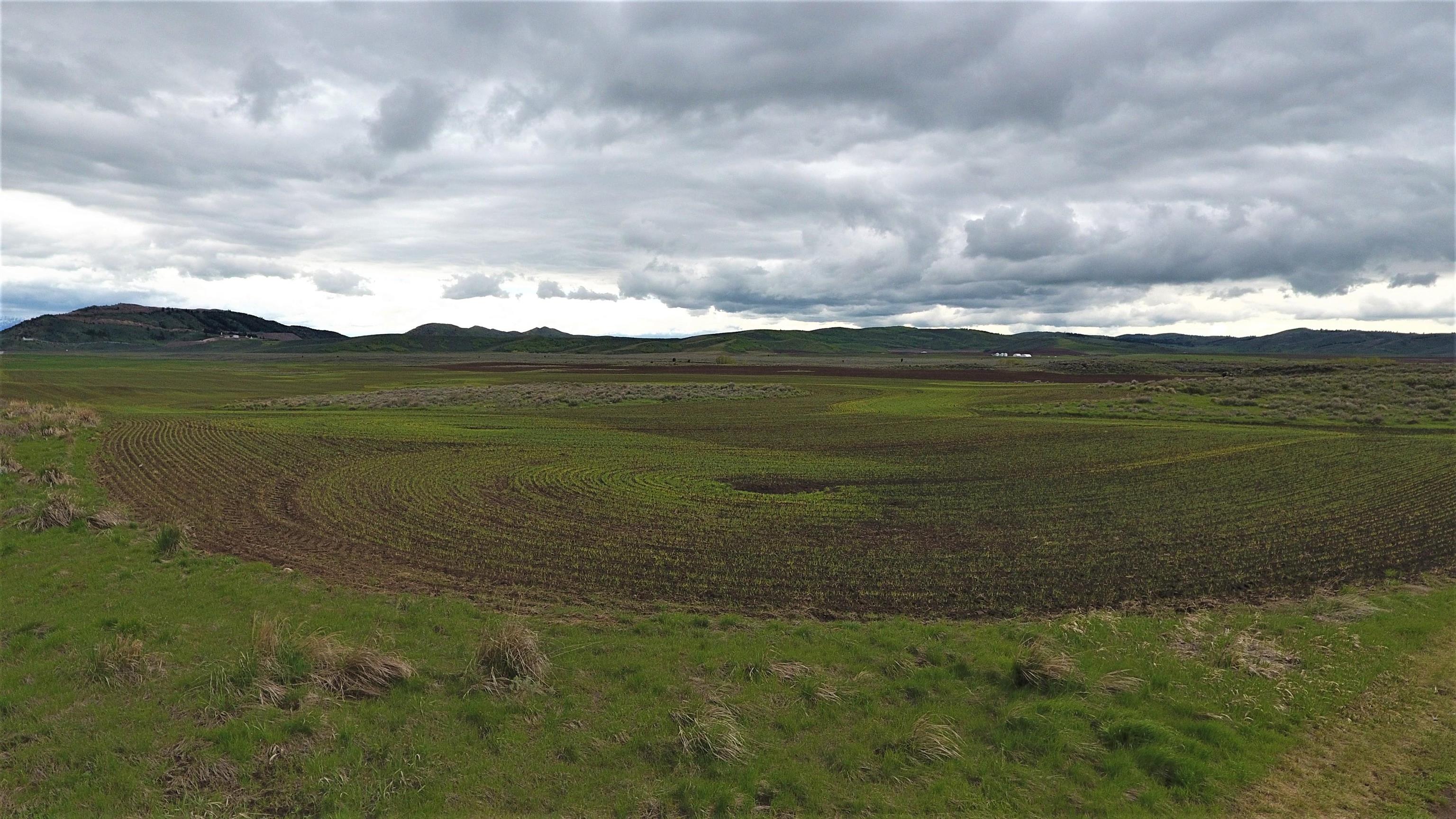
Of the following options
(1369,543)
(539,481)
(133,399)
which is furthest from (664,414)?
(133,399)

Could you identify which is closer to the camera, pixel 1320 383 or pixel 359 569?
pixel 359 569

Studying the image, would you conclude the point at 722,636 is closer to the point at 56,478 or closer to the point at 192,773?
the point at 192,773

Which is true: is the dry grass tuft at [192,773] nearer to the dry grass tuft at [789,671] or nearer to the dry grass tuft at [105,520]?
the dry grass tuft at [789,671]

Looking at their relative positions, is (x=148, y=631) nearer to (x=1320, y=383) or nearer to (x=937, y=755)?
(x=937, y=755)

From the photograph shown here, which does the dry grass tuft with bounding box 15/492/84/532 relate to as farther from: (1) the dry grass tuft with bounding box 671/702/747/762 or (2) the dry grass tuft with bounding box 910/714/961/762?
(2) the dry grass tuft with bounding box 910/714/961/762

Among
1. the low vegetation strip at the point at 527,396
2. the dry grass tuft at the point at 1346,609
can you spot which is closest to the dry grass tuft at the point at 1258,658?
the dry grass tuft at the point at 1346,609
